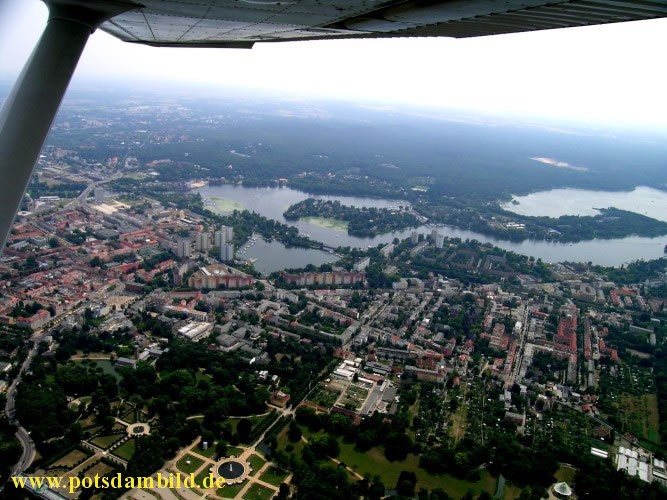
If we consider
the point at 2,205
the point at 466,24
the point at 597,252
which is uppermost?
the point at 466,24

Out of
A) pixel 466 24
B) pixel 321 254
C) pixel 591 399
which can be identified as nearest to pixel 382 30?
pixel 466 24

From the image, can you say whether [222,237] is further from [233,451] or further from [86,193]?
[233,451]

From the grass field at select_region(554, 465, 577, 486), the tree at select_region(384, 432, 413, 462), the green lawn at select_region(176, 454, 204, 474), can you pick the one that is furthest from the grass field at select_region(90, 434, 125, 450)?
the grass field at select_region(554, 465, 577, 486)

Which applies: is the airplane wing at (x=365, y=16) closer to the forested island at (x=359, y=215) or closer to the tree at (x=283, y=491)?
the tree at (x=283, y=491)

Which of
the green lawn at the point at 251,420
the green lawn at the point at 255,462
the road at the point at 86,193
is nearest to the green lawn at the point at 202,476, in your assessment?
the green lawn at the point at 255,462

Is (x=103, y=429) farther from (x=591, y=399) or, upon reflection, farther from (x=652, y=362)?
(x=652, y=362)

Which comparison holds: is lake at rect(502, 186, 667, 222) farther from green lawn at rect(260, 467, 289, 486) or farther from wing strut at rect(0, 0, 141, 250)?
wing strut at rect(0, 0, 141, 250)
